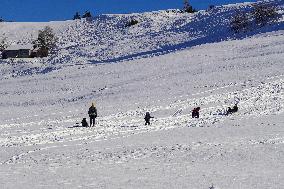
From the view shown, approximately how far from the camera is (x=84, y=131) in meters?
21.4

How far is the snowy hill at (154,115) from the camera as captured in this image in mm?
12211

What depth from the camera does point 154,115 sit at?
2559 cm

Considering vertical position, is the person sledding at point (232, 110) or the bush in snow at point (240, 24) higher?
the bush in snow at point (240, 24)

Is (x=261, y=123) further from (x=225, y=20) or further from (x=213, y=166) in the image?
(x=225, y=20)

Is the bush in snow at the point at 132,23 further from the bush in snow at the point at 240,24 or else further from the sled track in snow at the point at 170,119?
the sled track in snow at the point at 170,119

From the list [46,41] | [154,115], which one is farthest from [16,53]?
[154,115]

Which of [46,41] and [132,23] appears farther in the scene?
[132,23]

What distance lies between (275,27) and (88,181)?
47282 millimetres

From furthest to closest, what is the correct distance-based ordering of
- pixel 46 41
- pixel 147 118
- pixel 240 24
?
pixel 46 41 < pixel 240 24 < pixel 147 118

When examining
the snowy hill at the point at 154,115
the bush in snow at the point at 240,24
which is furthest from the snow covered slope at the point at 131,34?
the bush in snow at the point at 240,24

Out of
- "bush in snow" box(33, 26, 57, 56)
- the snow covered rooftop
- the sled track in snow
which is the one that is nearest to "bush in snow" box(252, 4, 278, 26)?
"bush in snow" box(33, 26, 57, 56)

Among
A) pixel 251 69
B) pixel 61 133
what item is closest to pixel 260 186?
pixel 61 133

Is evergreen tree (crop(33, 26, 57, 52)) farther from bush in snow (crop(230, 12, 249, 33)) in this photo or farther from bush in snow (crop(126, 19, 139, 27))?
bush in snow (crop(230, 12, 249, 33))

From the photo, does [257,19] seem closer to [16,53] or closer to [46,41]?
[46,41]
